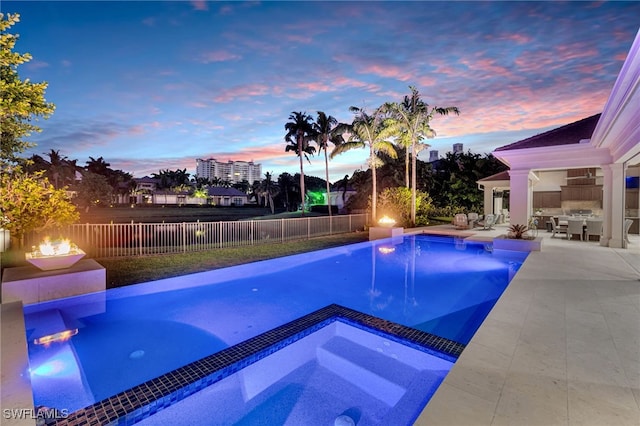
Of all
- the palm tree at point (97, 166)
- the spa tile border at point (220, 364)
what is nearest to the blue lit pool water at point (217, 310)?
the spa tile border at point (220, 364)

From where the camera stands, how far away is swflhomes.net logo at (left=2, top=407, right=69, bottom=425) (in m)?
2.14

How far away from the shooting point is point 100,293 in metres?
5.72

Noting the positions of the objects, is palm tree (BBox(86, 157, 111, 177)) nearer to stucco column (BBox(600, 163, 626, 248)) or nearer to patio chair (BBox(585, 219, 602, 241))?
patio chair (BBox(585, 219, 602, 241))

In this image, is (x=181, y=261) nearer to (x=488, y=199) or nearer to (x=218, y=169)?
(x=488, y=199)

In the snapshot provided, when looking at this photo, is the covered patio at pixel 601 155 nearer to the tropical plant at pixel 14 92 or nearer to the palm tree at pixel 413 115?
the palm tree at pixel 413 115

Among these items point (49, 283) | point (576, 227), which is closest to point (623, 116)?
point (576, 227)

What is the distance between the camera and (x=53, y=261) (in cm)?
552

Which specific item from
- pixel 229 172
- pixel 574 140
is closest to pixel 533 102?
pixel 574 140

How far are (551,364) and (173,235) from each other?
10.6m

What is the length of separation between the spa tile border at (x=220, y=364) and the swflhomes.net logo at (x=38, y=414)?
97 mm

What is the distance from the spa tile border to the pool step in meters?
0.39

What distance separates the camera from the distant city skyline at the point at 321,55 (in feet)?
30.2

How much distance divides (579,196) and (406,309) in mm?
17193

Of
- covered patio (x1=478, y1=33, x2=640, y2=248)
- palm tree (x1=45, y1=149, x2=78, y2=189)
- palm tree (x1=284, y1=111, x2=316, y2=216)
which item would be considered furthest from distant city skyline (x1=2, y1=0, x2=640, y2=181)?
palm tree (x1=45, y1=149, x2=78, y2=189)
